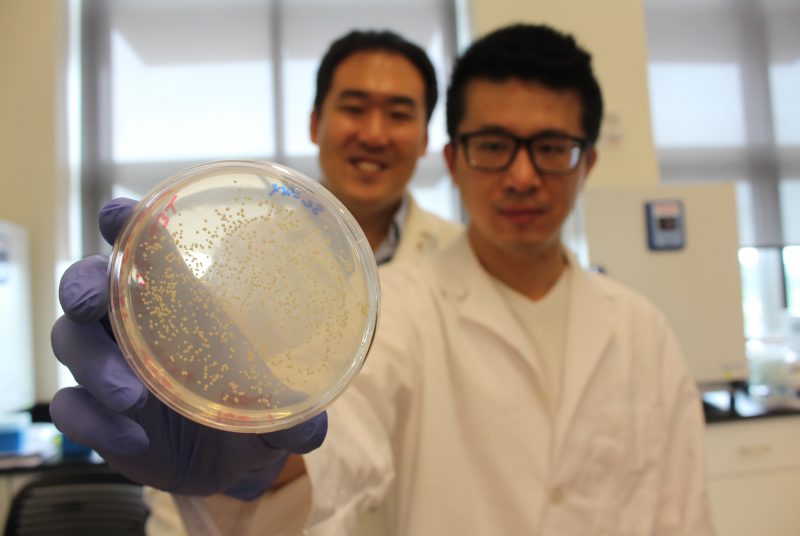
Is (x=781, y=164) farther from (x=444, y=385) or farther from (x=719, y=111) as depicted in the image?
(x=444, y=385)

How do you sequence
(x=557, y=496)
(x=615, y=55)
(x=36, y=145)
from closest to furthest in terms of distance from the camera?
(x=557, y=496)
(x=36, y=145)
(x=615, y=55)

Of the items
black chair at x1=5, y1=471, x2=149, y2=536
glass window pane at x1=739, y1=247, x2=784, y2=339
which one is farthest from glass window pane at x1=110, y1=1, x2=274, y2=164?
glass window pane at x1=739, y1=247, x2=784, y2=339

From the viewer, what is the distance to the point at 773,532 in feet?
6.00

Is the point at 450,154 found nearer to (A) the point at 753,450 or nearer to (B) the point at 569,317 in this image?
(B) the point at 569,317

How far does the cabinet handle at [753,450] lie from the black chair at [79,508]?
2125 mm

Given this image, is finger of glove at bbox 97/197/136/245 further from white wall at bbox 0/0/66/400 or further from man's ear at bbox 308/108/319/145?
white wall at bbox 0/0/66/400

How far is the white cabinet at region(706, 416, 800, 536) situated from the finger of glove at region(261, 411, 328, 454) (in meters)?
1.86

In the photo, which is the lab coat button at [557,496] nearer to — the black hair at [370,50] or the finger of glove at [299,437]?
the finger of glove at [299,437]

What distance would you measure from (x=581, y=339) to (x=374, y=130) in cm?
A: 70

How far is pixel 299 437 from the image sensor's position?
511 millimetres

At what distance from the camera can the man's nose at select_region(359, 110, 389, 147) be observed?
3.89 feet

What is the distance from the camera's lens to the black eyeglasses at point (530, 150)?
35.7 inches

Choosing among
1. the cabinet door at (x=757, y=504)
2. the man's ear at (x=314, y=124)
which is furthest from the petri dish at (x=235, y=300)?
the cabinet door at (x=757, y=504)

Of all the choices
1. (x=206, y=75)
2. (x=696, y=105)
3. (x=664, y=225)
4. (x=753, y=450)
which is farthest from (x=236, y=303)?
(x=696, y=105)
